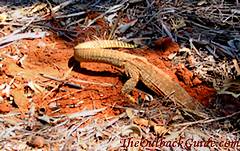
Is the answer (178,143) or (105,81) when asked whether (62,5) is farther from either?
(178,143)

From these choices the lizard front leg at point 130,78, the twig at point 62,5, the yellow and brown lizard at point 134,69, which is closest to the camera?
the yellow and brown lizard at point 134,69

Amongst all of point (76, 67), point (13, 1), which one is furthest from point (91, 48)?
point (13, 1)

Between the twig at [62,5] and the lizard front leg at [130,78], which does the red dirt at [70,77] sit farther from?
the twig at [62,5]

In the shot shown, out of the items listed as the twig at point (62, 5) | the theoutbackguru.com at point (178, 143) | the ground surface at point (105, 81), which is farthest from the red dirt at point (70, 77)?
the twig at point (62, 5)

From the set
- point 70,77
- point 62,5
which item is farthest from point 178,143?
point 62,5

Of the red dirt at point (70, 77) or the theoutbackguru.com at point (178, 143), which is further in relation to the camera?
the red dirt at point (70, 77)

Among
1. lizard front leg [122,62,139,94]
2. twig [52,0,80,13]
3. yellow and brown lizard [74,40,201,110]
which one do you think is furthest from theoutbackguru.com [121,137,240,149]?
twig [52,0,80,13]

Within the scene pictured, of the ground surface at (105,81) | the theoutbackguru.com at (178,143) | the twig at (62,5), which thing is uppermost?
the twig at (62,5)
